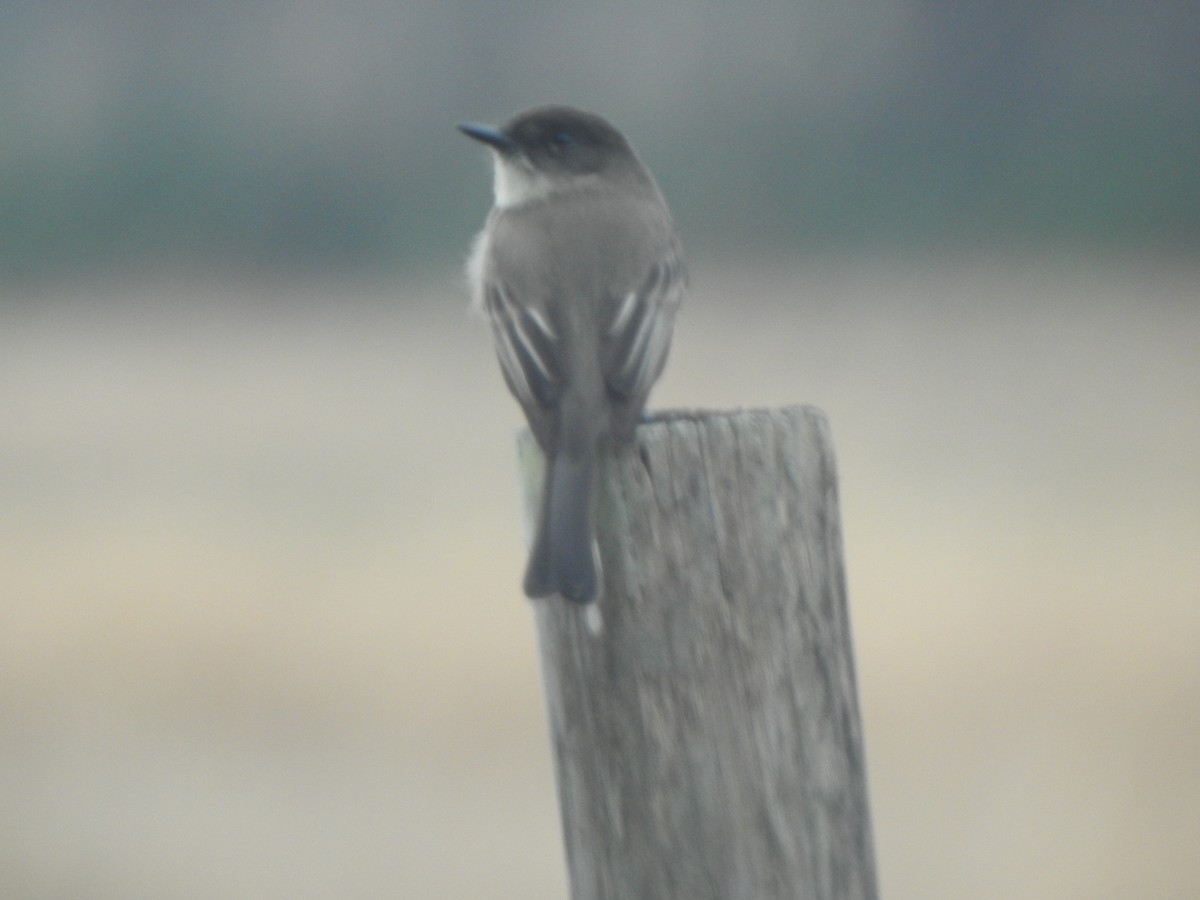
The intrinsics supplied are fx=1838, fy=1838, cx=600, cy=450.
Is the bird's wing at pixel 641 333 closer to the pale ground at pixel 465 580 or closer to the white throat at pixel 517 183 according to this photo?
the white throat at pixel 517 183

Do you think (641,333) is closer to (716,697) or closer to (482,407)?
(716,697)

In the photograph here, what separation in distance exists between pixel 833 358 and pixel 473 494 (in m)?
2.91

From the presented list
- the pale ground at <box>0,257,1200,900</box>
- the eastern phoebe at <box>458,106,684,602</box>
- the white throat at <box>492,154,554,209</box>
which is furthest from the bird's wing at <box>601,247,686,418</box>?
the pale ground at <box>0,257,1200,900</box>

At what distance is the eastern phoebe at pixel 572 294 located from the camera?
3332 millimetres

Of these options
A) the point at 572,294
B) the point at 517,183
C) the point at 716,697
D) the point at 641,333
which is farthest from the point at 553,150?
the point at 716,697

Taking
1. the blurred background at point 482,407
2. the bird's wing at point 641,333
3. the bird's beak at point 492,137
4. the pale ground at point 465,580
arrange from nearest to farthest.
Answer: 1. the bird's wing at point 641,333
2. the bird's beak at point 492,137
3. the pale ground at point 465,580
4. the blurred background at point 482,407

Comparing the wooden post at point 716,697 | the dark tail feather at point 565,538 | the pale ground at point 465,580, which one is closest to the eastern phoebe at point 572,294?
the dark tail feather at point 565,538

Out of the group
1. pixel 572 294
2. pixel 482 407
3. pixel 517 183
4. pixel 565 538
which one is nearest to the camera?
pixel 565 538

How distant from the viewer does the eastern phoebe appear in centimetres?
333

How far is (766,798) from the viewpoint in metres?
2.94

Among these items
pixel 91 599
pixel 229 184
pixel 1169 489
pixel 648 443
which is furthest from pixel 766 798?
pixel 229 184

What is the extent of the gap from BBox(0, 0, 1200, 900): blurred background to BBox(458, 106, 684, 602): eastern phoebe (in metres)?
1.96

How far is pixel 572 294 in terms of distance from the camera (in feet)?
15.1

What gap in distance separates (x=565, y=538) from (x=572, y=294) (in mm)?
1550
